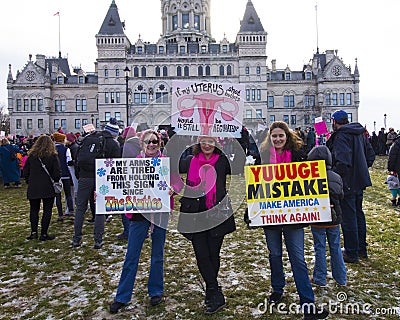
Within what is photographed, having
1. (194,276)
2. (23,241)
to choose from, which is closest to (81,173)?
(23,241)

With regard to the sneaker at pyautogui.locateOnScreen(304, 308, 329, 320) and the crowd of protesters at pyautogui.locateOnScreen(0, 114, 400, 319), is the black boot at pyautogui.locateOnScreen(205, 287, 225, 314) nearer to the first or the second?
the crowd of protesters at pyautogui.locateOnScreen(0, 114, 400, 319)

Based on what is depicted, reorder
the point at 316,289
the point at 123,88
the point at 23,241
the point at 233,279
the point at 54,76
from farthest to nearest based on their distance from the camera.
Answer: the point at 54,76
the point at 123,88
the point at 23,241
the point at 233,279
the point at 316,289

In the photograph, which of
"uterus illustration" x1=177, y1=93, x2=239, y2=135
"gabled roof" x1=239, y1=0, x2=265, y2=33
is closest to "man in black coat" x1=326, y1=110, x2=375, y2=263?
"uterus illustration" x1=177, y1=93, x2=239, y2=135

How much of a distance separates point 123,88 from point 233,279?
5531 centimetres

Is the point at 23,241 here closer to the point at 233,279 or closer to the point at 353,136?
the point at 233,279

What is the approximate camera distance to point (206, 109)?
472cm

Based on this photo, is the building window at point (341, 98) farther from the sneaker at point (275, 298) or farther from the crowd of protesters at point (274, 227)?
the sneaker at point (275, 298)

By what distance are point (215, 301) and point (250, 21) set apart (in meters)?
60.1

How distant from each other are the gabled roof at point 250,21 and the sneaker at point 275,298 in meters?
58.3

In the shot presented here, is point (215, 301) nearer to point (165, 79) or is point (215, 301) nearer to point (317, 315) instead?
point (317, 315)

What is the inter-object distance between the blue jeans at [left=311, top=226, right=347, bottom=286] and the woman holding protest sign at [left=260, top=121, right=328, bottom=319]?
0.71 m

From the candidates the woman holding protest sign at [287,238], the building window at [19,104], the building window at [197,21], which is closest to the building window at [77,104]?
the building window at [19,104]

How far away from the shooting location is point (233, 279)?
Answer: 214 inches

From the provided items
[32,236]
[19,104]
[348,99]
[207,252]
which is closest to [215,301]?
[207,252]
